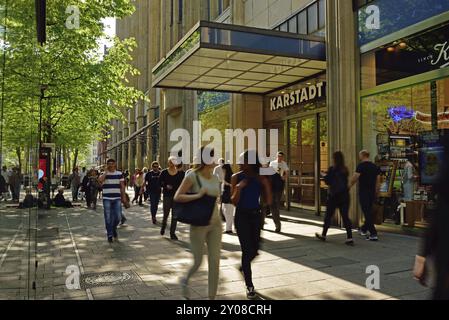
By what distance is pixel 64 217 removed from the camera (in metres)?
13.1

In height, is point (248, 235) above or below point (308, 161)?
below

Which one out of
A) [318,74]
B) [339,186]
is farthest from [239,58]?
[339,186]

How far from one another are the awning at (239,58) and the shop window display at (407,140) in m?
2.40

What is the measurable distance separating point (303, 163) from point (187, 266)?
8.03 meters

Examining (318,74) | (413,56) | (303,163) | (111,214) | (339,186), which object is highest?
(318,74)

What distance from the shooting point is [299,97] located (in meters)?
13.4

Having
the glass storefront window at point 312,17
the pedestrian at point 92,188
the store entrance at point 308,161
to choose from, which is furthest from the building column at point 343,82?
the pedestrian at point 92,188

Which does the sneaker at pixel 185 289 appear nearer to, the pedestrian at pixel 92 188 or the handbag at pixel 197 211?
the handbag at pixel 197 211

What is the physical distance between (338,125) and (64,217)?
Result: 9209mm

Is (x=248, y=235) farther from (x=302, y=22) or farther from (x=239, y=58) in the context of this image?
(x=302, y=22)

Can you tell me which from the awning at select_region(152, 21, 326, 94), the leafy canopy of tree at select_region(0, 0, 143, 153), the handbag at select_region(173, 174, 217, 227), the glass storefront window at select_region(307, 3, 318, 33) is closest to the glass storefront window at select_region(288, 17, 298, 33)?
the glass storefront window at select_region(307, 3, 318, 33)

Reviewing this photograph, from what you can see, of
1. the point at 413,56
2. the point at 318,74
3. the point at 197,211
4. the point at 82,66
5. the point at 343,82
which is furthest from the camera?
the point at 82,66
